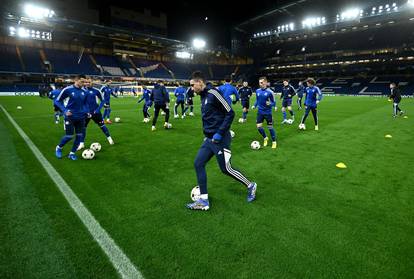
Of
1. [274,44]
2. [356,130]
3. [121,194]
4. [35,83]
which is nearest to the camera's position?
[121,194]

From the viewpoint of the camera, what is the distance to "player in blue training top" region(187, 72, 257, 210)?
13.2ft

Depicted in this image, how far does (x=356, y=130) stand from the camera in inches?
470

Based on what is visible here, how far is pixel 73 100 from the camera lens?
671cm

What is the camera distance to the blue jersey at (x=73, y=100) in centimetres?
659

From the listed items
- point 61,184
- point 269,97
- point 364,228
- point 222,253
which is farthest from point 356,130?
point 61,184

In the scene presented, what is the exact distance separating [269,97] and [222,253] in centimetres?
639

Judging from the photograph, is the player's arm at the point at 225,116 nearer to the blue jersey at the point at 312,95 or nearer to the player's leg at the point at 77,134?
the player's leg at the point at 77,134

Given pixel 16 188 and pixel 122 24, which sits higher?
pixel 122 24

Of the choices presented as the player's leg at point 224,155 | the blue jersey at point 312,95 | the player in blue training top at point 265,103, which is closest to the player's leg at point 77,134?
the player's leg at point 224,155

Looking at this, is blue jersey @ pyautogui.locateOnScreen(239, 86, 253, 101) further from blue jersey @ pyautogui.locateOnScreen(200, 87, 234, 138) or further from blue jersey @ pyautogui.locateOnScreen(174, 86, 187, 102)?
blue jersey @ pyautogui.locateOnScreen(200, 87, 234, 138)

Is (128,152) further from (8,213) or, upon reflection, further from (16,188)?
(8,213)

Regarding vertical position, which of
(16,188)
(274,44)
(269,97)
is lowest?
(16,188)

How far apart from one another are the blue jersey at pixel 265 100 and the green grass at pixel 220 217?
1848mm

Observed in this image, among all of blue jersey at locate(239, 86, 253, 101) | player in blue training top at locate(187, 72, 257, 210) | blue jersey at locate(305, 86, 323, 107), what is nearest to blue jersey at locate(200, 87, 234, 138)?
player in blue training top at locate(187, 72, 257, 210)
